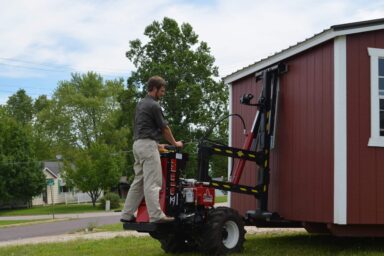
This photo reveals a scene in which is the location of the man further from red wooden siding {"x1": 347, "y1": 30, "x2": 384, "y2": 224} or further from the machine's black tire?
red wooden siding {"x1": 347, "y1": 30, "x2": 384, "y2": 224}

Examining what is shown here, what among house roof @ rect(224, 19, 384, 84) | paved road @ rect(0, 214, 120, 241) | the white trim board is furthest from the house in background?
the white trim board

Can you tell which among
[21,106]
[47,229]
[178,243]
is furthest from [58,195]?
[178,243]

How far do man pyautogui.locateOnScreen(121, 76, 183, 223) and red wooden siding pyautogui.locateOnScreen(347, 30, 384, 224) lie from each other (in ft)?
8.69

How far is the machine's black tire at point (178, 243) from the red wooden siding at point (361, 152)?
8.08 feet

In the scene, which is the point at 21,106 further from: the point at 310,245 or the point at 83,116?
the point at 310,245

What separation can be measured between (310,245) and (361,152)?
2.32 m

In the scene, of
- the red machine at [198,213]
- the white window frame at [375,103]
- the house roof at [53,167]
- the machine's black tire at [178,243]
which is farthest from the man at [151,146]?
the house roof at [53,167]

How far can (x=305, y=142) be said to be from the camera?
9672 mm

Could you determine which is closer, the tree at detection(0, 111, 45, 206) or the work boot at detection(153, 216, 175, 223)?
the work boot at detection(153, 216, 175, 223)

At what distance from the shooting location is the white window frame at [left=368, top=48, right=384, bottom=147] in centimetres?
902

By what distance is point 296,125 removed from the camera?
32.6 feet

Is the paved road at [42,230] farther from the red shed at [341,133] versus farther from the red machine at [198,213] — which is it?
the red shed at [341,133]

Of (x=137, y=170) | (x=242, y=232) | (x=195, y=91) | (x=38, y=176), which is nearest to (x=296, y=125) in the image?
(x=242, y=232)

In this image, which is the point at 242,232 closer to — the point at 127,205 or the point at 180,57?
the point at 127,205
